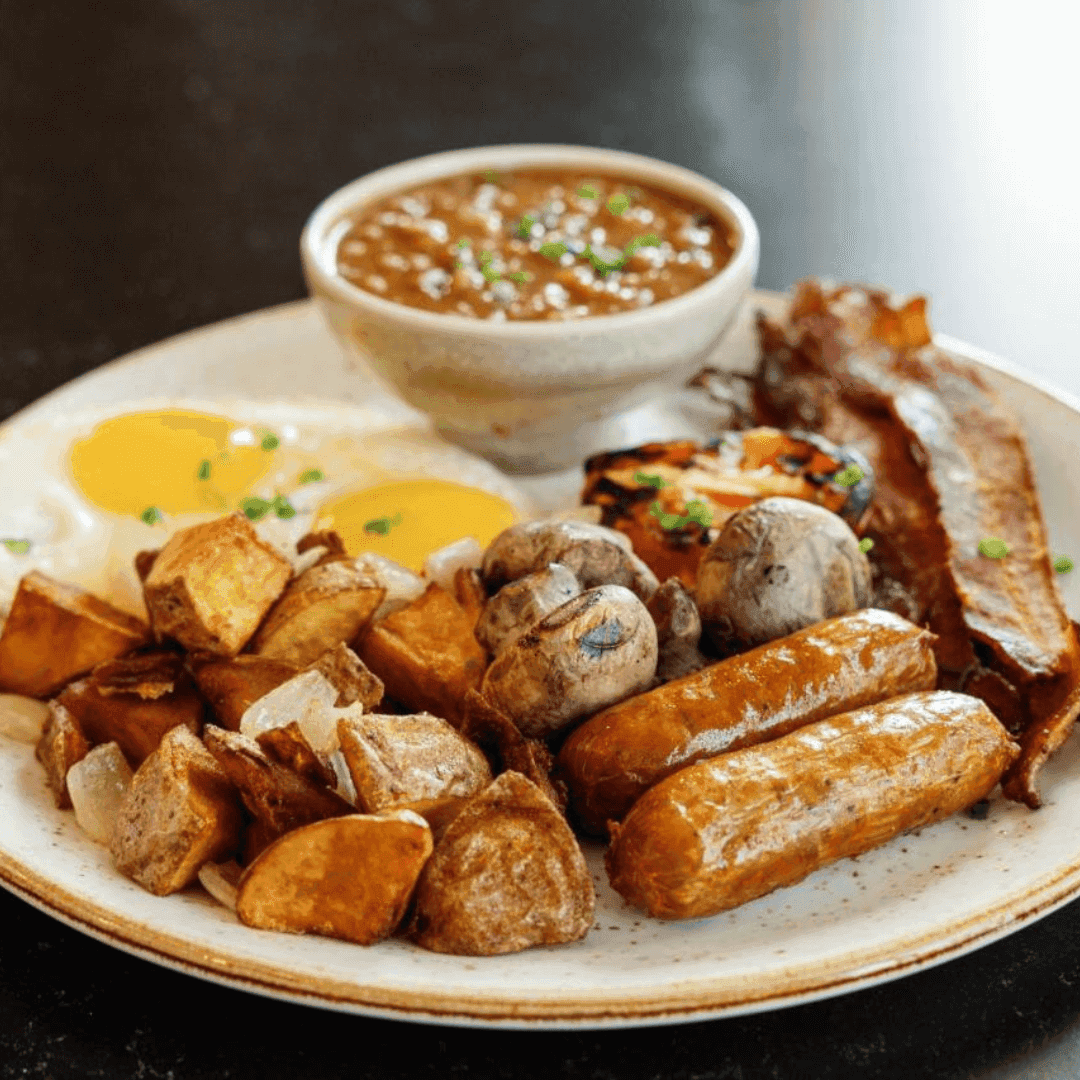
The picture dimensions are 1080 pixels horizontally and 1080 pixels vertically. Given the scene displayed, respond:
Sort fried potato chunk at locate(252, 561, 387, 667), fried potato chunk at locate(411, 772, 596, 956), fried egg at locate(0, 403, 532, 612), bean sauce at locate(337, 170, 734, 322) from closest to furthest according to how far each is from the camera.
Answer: fried potato chunk at locate(411, 772, 596, 956), fried potato chunk at locate(252, 561, 387, 667), fried egg at locate(0, 403, 532, 612), bean sauce at locate(337, 170, 734, 322)

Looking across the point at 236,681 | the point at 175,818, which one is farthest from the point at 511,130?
the point at 175,818

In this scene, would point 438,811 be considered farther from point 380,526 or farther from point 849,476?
point 849,476

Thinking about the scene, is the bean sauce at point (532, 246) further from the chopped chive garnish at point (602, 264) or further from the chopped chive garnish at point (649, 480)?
the chopped chive garnish at point (649, 480)

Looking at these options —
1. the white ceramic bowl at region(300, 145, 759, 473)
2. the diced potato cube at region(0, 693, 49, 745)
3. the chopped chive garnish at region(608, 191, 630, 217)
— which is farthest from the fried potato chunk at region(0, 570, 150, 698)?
the chopped chive garnish at region(608, 191, 630, 217)

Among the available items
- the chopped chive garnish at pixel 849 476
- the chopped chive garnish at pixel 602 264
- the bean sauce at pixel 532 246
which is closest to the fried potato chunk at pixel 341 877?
the chopped chive garnish at pixel 849 476

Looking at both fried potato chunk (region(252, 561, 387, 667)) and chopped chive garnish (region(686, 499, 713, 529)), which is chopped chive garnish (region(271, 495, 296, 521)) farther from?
chopped chive garnish (region(686, 499, 713, 529))

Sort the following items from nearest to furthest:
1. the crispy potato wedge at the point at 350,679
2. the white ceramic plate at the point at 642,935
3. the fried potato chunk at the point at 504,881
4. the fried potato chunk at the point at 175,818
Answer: the white ceramic plate at the point at 642,935 → the fried potato chunk at the point at 504,881 → the fried potato chunk at the point at 175,818 → the crispy potato wedge at the point at 350,679
